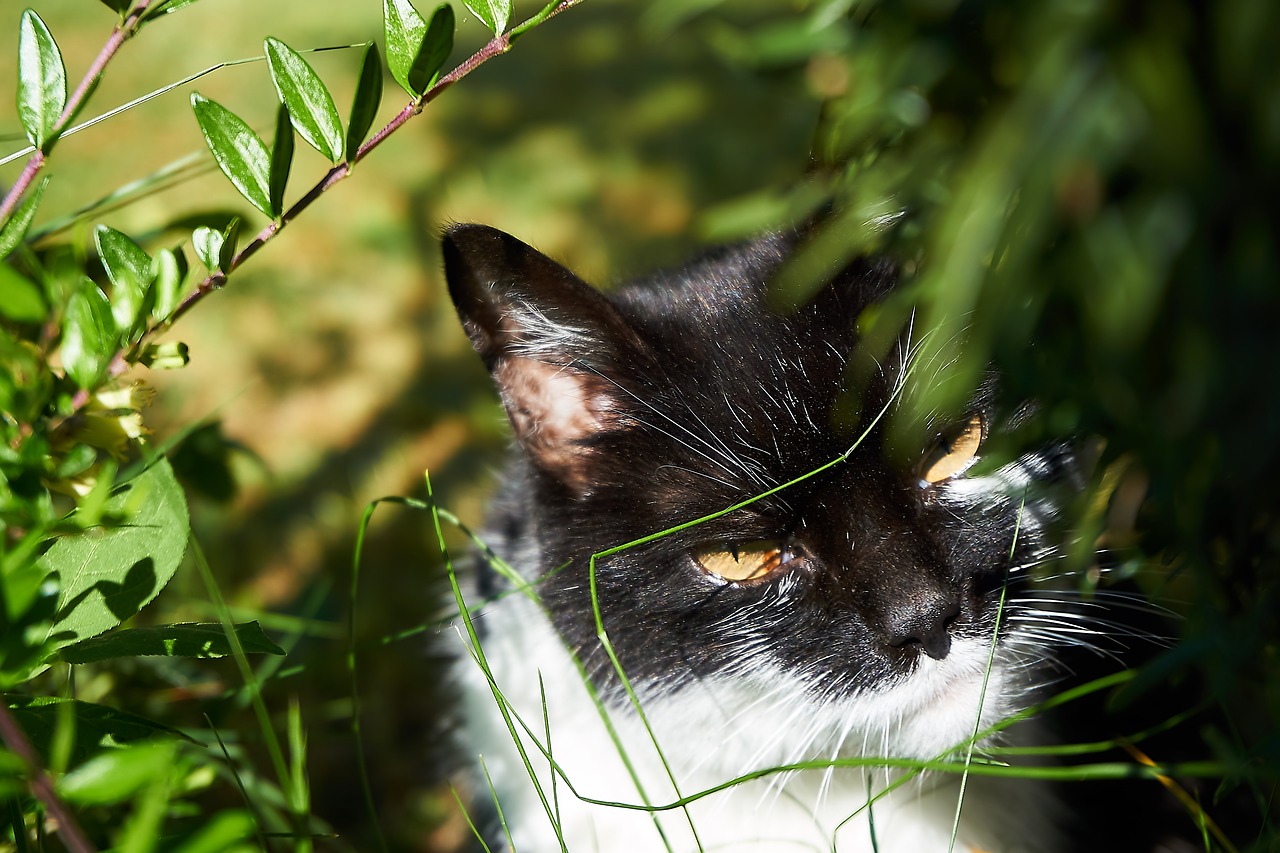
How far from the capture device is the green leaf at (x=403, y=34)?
967mm

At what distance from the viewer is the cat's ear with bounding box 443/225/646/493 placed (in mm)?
1144

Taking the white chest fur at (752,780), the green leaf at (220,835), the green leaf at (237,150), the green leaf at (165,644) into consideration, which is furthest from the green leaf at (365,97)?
the white chest fur at (752,780)

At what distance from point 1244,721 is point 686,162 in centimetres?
252

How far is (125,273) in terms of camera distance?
98 cm

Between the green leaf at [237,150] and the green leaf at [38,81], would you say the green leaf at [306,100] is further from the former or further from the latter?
the green leaf at [38,81]

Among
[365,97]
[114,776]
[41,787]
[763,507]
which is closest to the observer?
[41,787]

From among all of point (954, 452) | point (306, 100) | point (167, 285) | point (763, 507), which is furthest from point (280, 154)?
point (954, 452)

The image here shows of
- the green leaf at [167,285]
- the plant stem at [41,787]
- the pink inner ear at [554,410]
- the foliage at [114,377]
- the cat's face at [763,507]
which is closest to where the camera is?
the plant stem at [41,787]

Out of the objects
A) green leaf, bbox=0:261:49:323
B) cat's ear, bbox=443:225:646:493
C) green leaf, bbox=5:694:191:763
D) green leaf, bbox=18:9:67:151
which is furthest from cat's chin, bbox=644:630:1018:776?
green leaf, bbox=18:9:67:151

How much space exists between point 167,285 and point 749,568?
0.77 m

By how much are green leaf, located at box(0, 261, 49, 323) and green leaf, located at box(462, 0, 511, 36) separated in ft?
1.59

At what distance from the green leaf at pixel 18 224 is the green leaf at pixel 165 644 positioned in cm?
40

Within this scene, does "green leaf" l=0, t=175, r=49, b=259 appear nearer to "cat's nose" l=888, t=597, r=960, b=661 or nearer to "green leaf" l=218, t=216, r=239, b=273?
"green leaf" l=218, t=216, r=239, b=273

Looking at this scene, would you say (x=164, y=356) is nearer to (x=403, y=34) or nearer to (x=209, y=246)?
(x=209, y=246)
